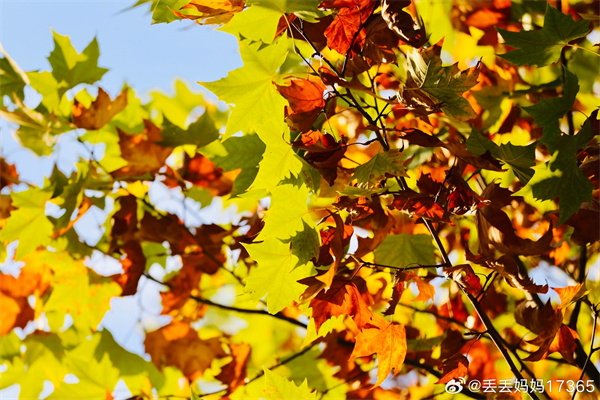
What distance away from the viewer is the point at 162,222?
1495 mm

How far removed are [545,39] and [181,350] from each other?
1.24 meters

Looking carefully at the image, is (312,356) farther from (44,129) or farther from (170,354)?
(44,129)

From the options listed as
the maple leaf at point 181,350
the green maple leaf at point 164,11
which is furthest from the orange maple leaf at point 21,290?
the green maple leaf at point 164,11

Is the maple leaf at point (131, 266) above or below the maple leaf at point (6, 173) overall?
below

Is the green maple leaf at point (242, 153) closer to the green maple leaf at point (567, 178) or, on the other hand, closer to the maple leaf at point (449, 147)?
the maple leaf at point (449, 147)

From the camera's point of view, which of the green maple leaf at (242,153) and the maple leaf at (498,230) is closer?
the maple leaf at (498,230)

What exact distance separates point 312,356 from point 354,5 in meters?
1.12

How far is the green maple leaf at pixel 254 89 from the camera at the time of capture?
2.86 ft

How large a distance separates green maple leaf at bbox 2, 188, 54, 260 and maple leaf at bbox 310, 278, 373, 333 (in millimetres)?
909

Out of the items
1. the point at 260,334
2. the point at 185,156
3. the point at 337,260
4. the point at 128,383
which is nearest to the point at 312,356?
the point at 260,334

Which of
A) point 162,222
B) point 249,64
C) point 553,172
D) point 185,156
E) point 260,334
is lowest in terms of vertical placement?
point 260,334

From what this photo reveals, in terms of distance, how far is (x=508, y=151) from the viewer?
84 cm

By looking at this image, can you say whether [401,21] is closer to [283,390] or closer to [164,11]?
[164,11]

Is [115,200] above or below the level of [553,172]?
below
